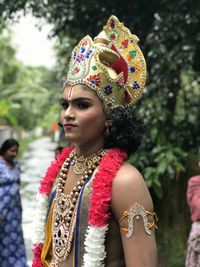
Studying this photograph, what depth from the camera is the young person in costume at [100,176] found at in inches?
68.2

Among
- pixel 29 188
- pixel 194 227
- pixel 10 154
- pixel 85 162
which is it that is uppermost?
pixel 10 154

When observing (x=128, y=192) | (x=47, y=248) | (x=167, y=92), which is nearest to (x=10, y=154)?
(x=167, y=92)

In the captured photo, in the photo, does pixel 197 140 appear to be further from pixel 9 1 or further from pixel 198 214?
pixel 9 1

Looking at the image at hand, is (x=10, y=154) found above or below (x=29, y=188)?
above

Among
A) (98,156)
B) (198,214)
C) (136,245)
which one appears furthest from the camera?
(198,214)

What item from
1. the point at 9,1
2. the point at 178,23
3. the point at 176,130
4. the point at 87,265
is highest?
the point at 9,1

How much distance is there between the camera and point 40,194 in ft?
7.02

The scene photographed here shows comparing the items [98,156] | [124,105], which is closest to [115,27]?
[124,105]

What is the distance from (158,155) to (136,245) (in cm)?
345

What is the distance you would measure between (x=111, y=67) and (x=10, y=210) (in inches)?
120

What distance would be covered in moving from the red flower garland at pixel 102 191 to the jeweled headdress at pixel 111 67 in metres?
0.22

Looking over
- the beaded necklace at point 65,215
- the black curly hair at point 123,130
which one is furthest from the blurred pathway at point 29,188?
the black curly hair at point 123,130

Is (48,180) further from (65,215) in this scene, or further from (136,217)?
(136,217)

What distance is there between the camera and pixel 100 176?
1.82 meters
